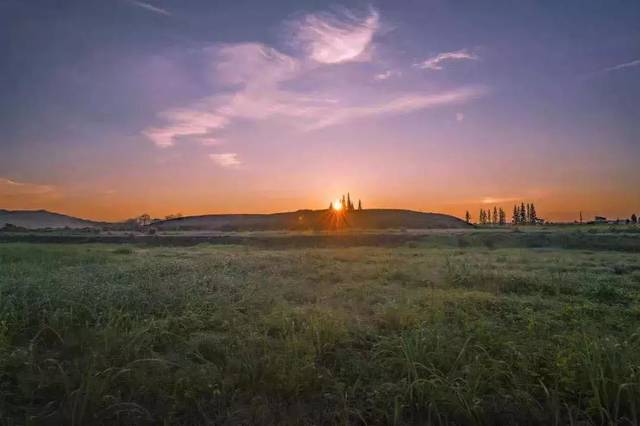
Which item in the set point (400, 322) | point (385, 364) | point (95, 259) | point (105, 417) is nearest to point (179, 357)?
point (105, 417)

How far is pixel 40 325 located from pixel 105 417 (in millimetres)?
3278

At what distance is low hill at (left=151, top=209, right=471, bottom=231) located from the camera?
102 meters

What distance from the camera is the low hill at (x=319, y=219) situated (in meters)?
102

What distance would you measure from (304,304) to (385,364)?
172 inches

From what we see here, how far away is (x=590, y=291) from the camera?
38.5 ft

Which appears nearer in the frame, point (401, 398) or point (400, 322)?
point (401, 398)

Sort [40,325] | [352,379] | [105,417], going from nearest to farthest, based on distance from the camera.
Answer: [105,417]
[352,379]
[40,325]

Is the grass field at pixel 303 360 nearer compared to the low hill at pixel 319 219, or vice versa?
the grass field at pixel 303 360

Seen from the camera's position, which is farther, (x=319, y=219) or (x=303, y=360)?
(x=319, y=219)

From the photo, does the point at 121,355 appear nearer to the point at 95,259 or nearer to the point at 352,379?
the point at 352,379

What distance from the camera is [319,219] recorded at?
333 feet

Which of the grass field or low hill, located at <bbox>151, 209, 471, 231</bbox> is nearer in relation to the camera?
the grass field

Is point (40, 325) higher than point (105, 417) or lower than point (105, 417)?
higher

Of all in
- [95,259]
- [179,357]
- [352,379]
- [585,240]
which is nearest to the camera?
[352,379]
